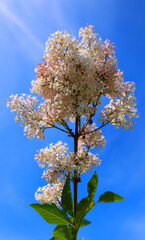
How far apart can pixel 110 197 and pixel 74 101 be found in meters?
1.82

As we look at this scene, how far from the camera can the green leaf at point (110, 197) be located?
11.8 ft

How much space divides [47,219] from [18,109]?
2.33 meters

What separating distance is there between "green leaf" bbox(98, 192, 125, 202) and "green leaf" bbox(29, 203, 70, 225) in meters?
0.66

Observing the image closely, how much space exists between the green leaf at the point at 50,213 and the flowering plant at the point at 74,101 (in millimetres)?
573

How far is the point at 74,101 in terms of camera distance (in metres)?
4.31

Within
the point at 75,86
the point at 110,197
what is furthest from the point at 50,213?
the point at 75,86

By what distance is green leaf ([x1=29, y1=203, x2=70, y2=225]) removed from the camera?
333 cm

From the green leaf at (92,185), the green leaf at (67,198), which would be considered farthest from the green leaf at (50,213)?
the green leaf at (92,185)

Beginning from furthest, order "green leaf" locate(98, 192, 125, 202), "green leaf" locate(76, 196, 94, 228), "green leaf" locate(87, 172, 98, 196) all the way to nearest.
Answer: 1. "green leaf" locate(87, 172, 98, 196)
2. "green leaf" locate(98, 192, 125, 202)
3. "green leaf" locate(76, 196, 94, 228)

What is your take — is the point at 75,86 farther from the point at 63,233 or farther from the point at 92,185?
the point at 63,233

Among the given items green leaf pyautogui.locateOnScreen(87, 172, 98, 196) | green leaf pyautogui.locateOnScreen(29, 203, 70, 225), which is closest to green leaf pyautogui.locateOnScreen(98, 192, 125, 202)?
green leaf pyautogui.locateOnScreen(87, 172, 98, 196)

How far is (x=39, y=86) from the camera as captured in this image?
15.9 feet

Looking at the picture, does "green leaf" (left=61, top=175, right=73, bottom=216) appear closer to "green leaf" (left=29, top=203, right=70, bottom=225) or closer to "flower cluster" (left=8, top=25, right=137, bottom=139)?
"green leaf" (left=29, top=203, right=70, bottom=225)

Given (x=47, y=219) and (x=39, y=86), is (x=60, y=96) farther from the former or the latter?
(x=47, y=219)
